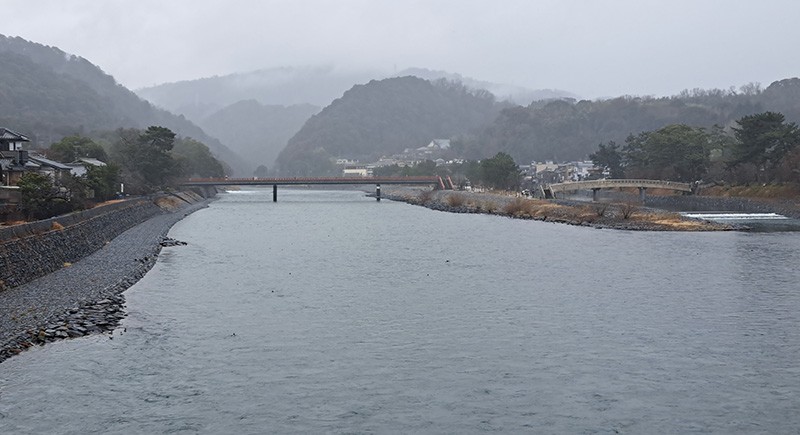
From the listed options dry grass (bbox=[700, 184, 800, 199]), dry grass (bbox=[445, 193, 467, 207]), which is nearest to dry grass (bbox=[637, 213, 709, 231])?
dry grass (bbox=[700, 184, 800, 199])

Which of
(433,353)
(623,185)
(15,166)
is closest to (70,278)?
(433,353)

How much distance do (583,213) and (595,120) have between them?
12335 centimetres

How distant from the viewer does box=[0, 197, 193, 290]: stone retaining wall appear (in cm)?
1981

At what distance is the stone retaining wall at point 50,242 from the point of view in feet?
65.0

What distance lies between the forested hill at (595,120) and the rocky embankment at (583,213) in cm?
9216

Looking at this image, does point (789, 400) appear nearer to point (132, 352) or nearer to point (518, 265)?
point (132, 352)

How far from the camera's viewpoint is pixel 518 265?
27891mm

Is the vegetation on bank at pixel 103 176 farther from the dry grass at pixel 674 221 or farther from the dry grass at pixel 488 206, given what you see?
the dry grass at pixel 674 221

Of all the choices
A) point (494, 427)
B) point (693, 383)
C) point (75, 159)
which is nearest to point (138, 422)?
point (494, 427)

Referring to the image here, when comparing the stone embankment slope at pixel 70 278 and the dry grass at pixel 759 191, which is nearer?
the stone embankment slope at pixel 70 278

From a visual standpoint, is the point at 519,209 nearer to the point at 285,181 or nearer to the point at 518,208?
the point at 518,208

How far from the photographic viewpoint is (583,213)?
51.4 metres

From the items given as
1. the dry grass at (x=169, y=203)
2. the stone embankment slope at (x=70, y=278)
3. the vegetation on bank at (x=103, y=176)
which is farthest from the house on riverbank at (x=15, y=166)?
the dry grass at (x=169, y=203)

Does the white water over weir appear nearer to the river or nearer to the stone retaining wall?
the river
